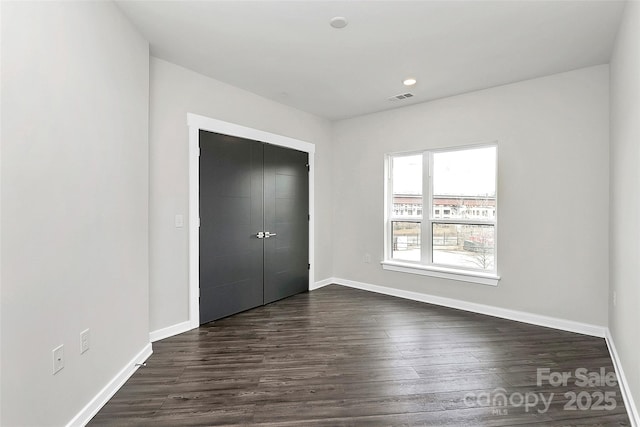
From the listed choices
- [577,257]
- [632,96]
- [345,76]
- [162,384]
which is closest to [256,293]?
[162,384]

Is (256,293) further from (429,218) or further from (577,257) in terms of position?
(577,257)

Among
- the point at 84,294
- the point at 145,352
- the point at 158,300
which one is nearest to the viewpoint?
the point at 84,294

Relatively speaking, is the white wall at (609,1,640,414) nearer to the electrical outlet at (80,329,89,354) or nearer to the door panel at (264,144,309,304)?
the electrical outlet at (80,329,89,354)

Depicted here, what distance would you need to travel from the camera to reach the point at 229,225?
3682 mm

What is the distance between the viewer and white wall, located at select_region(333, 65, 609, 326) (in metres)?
3.14

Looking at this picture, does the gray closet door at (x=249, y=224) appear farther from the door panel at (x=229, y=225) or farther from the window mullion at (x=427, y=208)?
the window mullion at (x=427, y=208)

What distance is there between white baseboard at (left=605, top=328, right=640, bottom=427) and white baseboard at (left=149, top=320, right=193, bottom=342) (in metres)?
3.53

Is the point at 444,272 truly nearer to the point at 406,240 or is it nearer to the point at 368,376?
the point at 406,240

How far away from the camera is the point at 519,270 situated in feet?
11.8

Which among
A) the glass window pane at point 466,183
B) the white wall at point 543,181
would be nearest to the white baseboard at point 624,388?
the white wall at point 543,181

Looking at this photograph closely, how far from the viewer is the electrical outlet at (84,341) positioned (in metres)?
1.90

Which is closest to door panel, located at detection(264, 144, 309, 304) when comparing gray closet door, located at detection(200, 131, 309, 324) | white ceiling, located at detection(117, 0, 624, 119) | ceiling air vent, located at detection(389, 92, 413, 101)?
gray closet door, located at detection(200, 131, 309, 324)

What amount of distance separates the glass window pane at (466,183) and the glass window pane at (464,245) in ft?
0.55

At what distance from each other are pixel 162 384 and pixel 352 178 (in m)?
3.75
